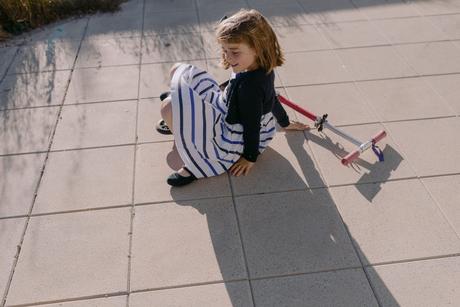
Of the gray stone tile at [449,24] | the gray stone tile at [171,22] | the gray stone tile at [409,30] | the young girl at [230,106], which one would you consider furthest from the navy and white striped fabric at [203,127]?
the gray stone tile at [449,24]

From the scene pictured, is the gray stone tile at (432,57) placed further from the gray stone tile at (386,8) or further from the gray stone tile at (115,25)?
the gray stone tile at (115,25)

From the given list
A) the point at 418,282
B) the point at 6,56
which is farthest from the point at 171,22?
the point at 418,282

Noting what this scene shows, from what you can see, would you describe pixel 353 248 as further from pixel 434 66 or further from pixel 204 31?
pixel 204 31

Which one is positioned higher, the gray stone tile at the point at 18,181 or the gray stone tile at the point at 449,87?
the gray stone tile at the point at 18,181

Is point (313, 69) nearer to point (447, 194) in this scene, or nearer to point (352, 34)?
point (352, 34)

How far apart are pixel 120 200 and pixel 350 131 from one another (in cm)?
160

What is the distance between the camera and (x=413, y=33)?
4.18 meters

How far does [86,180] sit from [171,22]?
2332 mm

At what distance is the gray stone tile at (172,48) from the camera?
3914 millimetres

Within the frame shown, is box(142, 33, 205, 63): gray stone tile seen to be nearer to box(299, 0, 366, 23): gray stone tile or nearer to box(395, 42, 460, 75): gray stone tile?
box(299, 0, 366, 23): gray stone tile

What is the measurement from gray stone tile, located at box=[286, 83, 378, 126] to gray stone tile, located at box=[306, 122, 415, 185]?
0.34 feet

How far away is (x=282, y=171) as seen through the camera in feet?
9.04

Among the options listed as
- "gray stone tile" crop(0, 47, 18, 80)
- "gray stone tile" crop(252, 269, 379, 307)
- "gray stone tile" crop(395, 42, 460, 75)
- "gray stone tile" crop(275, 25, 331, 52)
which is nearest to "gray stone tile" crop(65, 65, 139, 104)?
"gray stone tile" crop(0, 47, 18, 80)

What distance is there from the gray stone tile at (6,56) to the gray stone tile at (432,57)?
3458 millimetres
